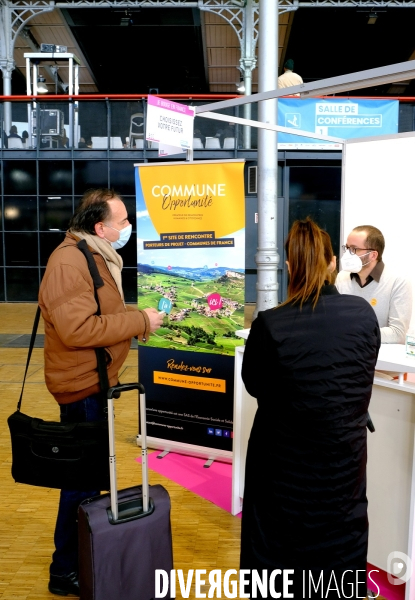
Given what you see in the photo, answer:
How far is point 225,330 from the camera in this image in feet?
12.0

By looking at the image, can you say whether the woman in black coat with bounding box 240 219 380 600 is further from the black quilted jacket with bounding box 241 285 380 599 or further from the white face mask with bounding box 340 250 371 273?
the white face mask with bounding box 340 250 371 273

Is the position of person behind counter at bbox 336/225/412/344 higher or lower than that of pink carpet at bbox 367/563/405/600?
higher

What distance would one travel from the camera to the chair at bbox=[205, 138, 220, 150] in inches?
416

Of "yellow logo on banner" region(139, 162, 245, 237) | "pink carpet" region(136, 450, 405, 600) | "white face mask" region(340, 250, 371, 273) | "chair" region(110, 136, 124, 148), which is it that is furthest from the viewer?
"chair" region(110, 136, 124, 148)

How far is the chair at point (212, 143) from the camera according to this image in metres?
10.6

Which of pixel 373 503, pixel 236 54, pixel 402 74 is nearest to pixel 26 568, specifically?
pixel 373 503

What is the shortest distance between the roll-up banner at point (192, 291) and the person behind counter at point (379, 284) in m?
0.72

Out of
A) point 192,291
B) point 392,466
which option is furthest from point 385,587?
point 192,291

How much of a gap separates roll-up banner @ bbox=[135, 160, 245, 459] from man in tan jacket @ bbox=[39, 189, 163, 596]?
127cm

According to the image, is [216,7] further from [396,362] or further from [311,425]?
[311,425]

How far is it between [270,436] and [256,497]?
21 cm

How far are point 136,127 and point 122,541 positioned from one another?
989 centimetres

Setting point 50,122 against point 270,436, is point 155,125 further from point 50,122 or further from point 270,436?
point 50,122

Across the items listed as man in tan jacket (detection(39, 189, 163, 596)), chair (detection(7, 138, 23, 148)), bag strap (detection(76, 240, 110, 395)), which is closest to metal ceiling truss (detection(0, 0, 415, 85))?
chair (detection(7, 138, 23, 148))
